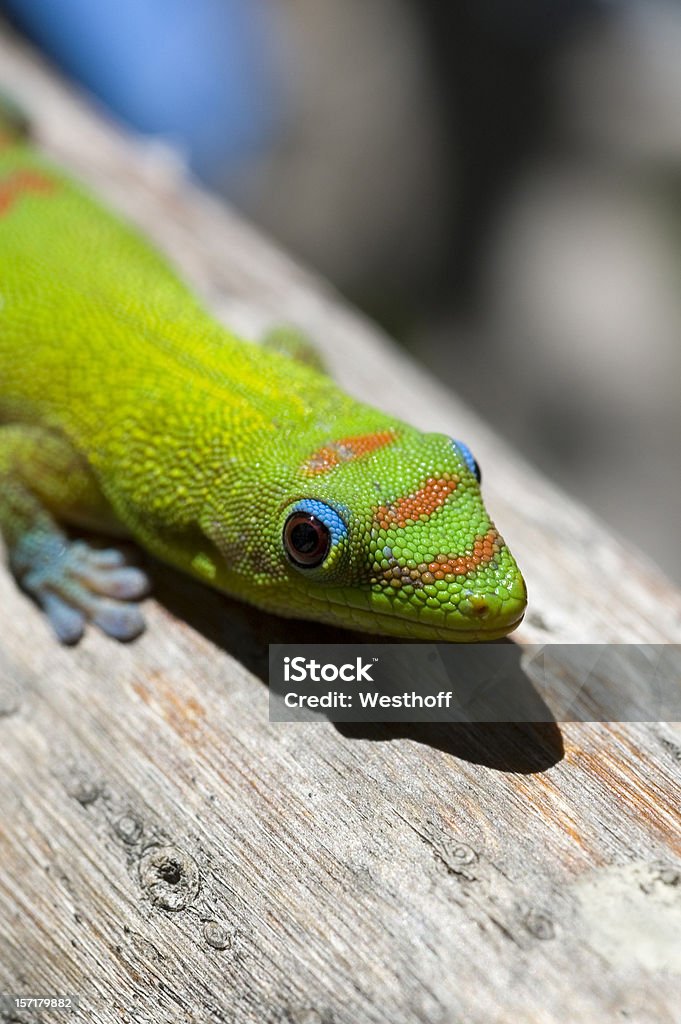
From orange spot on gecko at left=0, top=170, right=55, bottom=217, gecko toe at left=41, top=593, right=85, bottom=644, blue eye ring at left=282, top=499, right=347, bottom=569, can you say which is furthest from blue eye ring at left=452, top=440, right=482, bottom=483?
orange spot on gecko at left=0, top=170, right=55, bottom=217

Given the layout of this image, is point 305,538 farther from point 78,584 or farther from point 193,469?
point 78,584

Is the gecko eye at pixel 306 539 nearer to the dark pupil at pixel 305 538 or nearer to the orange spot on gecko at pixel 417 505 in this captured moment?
the dark pupil at pixel 305 538

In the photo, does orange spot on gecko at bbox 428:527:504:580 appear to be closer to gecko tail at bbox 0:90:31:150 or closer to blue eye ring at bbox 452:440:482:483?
blue eye ring at bbox 452:440:482:483

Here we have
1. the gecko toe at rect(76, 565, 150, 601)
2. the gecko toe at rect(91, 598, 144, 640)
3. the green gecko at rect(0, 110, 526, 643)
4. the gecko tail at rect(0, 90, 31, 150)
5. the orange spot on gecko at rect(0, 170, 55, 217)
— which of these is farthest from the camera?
the gecko tail at rect(0, 90, 31, 150)

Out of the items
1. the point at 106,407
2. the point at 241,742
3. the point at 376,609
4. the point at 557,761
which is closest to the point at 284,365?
the point at 106,407

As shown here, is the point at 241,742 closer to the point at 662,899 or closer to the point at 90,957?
the point at 90,957

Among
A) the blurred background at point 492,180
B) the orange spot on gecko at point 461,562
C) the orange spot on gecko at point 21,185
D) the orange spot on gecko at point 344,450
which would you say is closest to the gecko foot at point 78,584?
the orange spot on gecko at point 344,450

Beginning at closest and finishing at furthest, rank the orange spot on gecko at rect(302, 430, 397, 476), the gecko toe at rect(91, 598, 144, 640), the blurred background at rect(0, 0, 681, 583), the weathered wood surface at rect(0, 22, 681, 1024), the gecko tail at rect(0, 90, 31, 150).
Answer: the weathered wood surface at rect(0, 22, 681, 1024) → the orange spot on gecko at rect(302, 430, 397, 476) → the gecko toe at rect(91, 598, 144, 640) → the gecko tail at rect(0, 90, 31, 150) → the blurred background at rect(0, 0, 681, 583)
